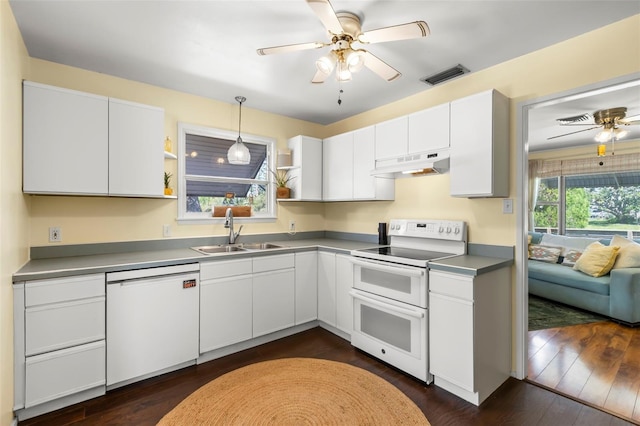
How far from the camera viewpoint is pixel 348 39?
74.2 inches

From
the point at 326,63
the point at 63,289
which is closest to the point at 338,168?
the point at 326,63

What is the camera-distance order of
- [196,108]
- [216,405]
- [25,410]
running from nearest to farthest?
[25,410], [216,405], [196,108]

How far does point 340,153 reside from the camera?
11.7ft

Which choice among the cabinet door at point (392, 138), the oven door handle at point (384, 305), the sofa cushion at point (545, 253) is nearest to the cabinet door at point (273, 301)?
the oven door handle at point (384, 305)

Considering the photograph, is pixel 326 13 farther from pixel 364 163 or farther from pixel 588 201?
pixel 588 201

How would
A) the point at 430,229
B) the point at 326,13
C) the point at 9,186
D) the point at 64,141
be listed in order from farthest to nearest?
1. the point at 430,229
2. the point at 64,141
3. the point at 9,186
4. the point at 326,13

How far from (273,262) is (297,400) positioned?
124cm

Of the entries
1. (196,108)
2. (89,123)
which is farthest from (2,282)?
(196,108)

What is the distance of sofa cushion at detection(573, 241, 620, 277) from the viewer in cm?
381

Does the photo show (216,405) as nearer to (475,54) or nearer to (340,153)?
(340,153)

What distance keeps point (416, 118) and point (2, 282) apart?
303cm

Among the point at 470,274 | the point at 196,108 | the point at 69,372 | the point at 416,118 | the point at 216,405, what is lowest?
the point at 216,405

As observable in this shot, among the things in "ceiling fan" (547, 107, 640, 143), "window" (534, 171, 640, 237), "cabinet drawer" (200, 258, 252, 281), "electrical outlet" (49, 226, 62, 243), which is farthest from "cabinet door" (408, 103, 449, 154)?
"window" (534, 171, 640, 237)

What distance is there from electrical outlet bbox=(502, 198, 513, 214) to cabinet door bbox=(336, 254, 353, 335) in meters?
1.38
